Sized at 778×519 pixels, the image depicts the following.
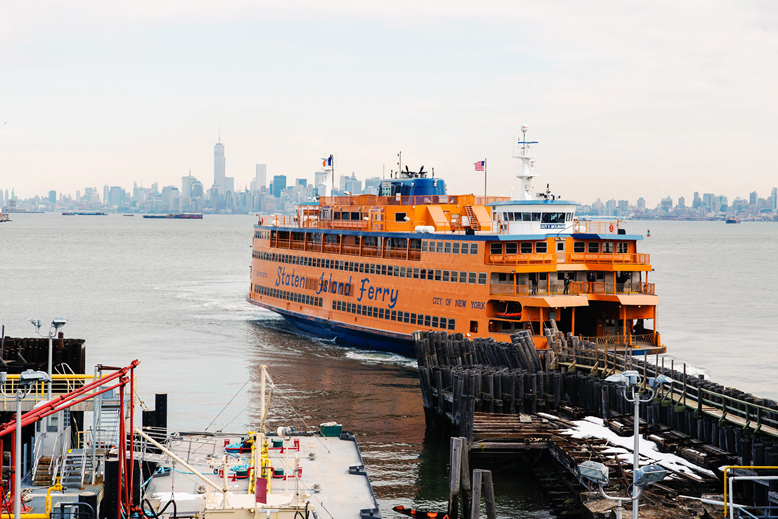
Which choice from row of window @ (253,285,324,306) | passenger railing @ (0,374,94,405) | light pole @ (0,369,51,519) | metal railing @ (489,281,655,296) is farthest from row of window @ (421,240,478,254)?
light pole @ (0,369,51,519)

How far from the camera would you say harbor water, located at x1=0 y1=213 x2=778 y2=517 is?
1265 inches

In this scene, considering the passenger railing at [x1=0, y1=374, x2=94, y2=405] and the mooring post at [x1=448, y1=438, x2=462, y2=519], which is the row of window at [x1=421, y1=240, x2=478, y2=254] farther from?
the passenger railing at [x1=0, y1=374, x2=94, y2=405]

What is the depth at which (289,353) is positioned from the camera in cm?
5378

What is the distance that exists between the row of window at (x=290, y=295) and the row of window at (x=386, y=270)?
2151mm

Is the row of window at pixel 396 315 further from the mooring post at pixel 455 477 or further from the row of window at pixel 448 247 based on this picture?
the mooring post at pixel 455 477

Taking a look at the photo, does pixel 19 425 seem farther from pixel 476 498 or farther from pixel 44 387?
pixel 44 387

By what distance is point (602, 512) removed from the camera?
69.0 feet

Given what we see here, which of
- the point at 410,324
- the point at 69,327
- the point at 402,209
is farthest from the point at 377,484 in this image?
the point at 69,327

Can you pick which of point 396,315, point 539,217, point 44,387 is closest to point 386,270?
point 396,315

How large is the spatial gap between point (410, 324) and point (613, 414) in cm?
1909

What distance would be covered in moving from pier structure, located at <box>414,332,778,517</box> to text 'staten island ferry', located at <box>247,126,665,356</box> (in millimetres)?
4576

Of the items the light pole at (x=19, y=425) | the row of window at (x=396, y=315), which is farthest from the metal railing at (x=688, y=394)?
the light pole at (x=19, y=425)

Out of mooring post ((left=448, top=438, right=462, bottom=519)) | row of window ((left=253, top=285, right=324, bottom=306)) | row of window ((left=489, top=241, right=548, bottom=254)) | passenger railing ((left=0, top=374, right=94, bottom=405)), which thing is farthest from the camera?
row of window ((left=253, top=285, right=324, bottom=306))

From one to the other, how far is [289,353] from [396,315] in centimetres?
835
